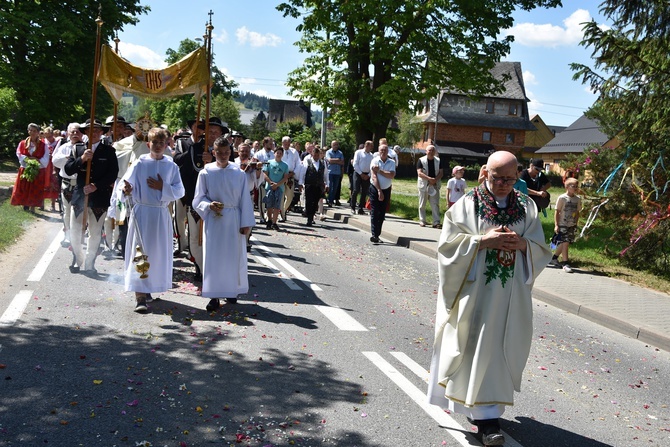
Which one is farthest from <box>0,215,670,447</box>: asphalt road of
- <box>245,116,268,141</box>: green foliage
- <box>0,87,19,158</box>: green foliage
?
<box>245,116,268,141</box>: green foliage

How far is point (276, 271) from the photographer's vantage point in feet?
38.2

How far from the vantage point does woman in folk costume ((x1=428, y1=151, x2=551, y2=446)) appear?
16.5 ft

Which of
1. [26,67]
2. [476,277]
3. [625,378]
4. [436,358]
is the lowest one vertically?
[625,378]

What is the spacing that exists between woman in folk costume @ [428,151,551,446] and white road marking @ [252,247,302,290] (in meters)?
5.27

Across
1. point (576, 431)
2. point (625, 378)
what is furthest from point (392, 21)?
point (576, 431)

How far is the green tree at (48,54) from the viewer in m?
33.9

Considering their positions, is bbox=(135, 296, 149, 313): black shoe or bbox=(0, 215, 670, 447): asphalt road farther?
bbox=(135, 296, 149, 313): black shoe

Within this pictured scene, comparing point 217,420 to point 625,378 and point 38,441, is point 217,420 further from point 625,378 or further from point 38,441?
point 625,378

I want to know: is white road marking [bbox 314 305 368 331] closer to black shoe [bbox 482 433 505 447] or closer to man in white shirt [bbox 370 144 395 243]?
black shoe [bbox 482 433 505 447]

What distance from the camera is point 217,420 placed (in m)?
5.03

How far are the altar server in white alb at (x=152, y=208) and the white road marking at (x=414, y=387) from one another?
2932 mm

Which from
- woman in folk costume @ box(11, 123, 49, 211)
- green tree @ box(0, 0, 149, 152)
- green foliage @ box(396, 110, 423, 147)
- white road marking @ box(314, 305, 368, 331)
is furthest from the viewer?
green foliage @ box(396, 110, 423, 147)

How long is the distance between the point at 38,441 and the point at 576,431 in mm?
3663

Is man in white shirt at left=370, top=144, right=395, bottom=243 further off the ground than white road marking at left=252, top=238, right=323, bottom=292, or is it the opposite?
man in white shirt at left=370, top=144, right=395, bottom=243
